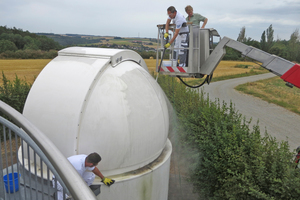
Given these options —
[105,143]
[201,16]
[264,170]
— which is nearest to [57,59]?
[105,143]

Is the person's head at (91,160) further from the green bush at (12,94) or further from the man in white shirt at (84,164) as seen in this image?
the green bush at (12,94)

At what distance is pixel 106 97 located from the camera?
14.4 feet

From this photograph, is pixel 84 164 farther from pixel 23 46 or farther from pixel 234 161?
pixel 23 46

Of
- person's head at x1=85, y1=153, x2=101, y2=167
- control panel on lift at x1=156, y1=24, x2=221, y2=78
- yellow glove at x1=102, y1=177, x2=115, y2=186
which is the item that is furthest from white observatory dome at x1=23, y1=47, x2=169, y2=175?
control panel on lift at x1=156, y1=24, x2=221, y2=78

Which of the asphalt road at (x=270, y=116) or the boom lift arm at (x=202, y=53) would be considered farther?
the asphalt road at (x=270, y=116)

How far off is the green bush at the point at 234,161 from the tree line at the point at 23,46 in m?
23.6

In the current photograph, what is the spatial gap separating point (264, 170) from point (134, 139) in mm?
3057

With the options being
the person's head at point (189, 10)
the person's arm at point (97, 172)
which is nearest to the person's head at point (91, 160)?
the person's arm at point (97, 172)

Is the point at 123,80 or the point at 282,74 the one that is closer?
the point at 123,80

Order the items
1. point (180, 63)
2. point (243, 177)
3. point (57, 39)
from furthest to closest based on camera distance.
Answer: point (57, 39), point (180, 63), point (243, 177)

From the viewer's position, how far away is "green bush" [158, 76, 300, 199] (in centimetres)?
516

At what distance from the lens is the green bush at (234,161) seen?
5.16 m

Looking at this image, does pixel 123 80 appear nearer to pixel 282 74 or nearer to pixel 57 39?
pixel 282 74

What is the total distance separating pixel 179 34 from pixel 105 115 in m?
3.57
